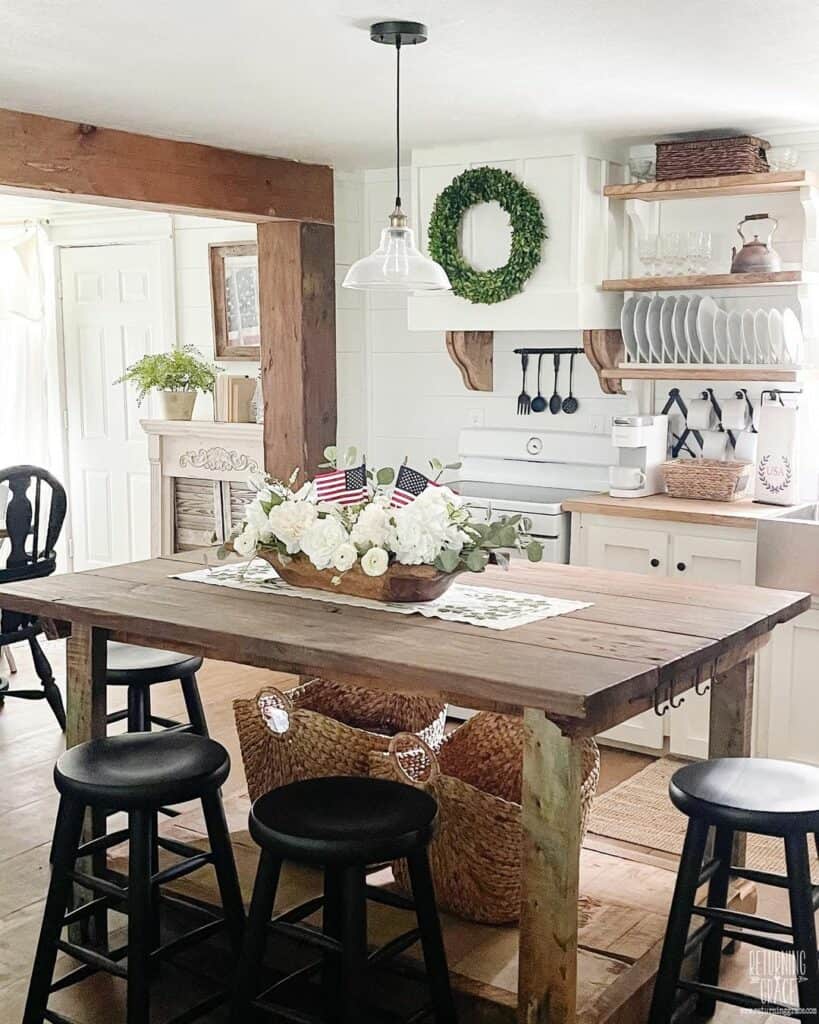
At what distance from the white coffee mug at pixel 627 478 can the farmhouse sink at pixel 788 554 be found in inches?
24.4

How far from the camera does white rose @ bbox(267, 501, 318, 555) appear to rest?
9.22 feet

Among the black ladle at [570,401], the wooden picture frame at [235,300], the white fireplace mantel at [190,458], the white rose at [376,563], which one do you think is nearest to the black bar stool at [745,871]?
the white rose at [376,563]

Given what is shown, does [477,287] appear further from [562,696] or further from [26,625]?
[562,696]

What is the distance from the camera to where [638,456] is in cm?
471

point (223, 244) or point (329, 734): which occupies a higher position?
point (223, 244)

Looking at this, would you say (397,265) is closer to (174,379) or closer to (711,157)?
(711,157)

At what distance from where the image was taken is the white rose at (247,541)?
2.87m

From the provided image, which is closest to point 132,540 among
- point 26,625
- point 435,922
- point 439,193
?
point 26,625

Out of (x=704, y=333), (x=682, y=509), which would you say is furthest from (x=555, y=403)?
(x=682, y=509)

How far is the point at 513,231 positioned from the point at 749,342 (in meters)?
0.98

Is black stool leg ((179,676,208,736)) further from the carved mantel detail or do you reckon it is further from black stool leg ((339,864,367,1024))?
the carved mantel detail

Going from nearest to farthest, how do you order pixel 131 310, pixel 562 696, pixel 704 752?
pixel 562 696, pixel 704 752, pixel 131 310

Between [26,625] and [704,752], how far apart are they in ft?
8.41

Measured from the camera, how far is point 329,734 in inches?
118
